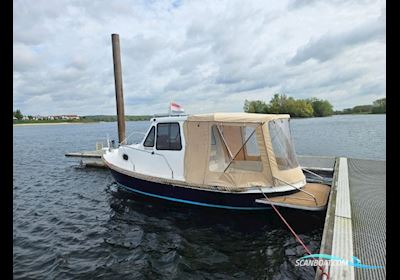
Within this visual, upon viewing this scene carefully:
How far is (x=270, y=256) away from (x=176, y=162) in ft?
12.1

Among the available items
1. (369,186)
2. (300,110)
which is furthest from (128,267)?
(300,110)

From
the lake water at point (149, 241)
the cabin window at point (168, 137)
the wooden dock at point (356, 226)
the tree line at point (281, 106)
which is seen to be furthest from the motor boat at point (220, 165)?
the tree line at point (281, 106)

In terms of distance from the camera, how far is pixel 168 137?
8164 mm

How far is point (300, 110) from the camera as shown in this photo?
73438 mm

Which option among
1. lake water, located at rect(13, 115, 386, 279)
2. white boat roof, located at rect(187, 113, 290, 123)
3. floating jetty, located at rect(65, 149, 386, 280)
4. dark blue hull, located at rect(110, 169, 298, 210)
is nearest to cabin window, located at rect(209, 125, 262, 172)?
white boat roof, located at rect(187, 113, 290, 123)

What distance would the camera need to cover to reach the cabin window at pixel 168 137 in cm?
797

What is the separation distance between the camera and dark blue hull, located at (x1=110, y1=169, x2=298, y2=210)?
7.08 metres

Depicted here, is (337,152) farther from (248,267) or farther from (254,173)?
(248,267)

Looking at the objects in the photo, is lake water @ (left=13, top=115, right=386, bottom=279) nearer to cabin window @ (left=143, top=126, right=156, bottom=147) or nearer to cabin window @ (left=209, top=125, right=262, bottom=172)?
cabin window @ (left=209, top=125, right=262, bottom=172)

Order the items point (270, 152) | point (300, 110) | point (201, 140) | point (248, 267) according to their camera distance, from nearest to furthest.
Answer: point (248, 267), point (270, 152), point (201, 140), point (300, 110)

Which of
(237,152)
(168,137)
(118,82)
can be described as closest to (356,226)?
(237,152)

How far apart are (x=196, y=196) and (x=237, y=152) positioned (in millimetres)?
1734

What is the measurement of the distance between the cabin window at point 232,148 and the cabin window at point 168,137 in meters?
1.07

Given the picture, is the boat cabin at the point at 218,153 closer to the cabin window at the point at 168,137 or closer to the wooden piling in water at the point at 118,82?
the cabin window at the point at 168,137
